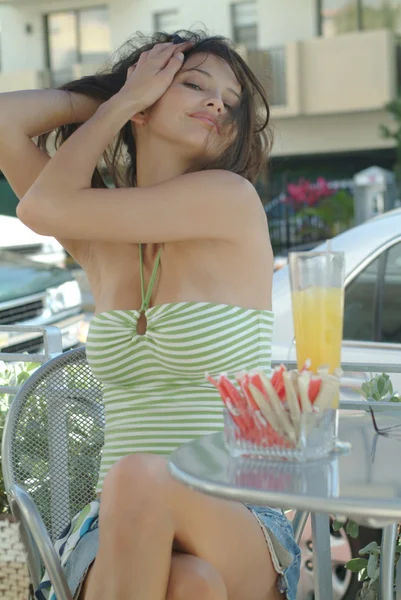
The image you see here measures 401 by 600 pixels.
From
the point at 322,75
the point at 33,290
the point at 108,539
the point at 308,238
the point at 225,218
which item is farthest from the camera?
the point at 322,75

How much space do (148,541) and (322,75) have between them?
20.9 meters

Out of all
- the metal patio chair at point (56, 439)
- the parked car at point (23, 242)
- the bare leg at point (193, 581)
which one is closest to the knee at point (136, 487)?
the bare leg at point (193, 581)

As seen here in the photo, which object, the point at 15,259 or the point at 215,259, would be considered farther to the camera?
the point at 15,259

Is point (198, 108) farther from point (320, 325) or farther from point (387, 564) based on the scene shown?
point (387, 564)

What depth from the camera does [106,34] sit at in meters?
22.8

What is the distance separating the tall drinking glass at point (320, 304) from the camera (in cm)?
173

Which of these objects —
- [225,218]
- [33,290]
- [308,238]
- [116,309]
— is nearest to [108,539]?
[116,309]

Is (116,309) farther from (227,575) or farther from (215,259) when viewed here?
(227,575)

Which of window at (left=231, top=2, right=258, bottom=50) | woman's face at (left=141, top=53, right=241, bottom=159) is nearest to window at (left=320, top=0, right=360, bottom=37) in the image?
window at (left=231, top=2, right=258, bottom=50)

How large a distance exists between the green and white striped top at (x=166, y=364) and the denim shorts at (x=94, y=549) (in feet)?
0.39

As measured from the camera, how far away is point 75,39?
76.1ft

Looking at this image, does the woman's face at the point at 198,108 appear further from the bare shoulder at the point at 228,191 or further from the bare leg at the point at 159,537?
the bare leg at the point at 159,537

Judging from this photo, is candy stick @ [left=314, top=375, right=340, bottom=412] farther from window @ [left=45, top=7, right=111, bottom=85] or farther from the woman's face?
window @ [left=45, top=7, right=111, bottom=85]

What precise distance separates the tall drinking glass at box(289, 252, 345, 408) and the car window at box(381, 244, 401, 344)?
2.23 m
